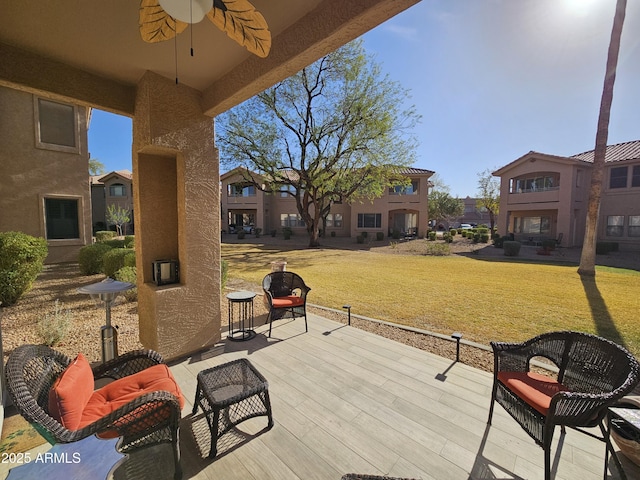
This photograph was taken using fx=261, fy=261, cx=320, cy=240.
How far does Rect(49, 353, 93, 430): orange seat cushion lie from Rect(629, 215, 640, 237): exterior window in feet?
96.8

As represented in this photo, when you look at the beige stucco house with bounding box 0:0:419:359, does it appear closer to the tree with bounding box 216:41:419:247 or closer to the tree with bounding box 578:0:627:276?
the tree with bounding box 578:0:627:276

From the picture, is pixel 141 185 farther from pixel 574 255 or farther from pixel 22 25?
pixel 574 255

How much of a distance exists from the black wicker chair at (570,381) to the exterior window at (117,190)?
1456 inches

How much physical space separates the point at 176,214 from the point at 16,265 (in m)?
5.03

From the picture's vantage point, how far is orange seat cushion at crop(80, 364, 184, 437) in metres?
2.04

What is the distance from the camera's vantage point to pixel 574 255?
1711 centimetres

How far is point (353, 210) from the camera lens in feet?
95.2

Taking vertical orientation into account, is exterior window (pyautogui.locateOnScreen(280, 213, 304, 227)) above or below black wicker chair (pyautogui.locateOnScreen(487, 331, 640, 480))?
above

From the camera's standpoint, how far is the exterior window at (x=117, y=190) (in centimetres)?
2992

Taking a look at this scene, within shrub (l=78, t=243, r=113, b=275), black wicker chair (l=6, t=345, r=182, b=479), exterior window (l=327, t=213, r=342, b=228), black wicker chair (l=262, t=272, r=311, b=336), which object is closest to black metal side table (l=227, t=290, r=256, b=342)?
black wicker chair (l=262, t=272, r=311, b=336)

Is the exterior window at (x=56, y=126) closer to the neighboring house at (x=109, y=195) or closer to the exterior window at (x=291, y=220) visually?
the neighboring house at (x=109, y=195)

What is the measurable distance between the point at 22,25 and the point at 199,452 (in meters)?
4.21

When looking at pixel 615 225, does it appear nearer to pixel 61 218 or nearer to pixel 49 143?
pixel 61 218

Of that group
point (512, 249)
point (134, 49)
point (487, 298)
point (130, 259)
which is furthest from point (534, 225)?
point (134, 49)
